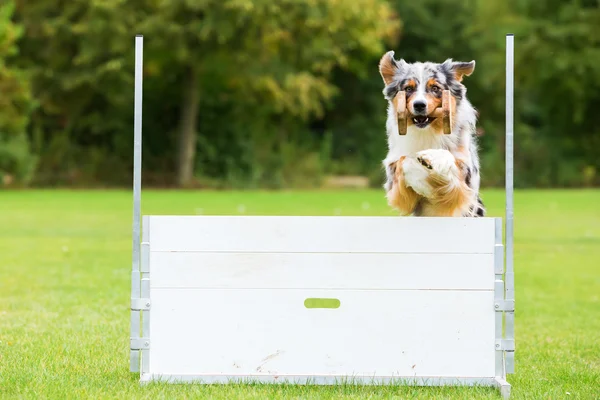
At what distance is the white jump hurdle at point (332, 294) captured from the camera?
439cm

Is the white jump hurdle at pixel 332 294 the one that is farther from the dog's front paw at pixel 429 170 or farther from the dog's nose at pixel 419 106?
the dog's nose at pixel 419 106

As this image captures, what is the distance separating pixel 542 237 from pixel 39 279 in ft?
25.8

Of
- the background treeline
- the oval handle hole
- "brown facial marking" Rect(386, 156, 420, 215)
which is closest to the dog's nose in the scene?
"brown facial marking" Rect(386, 156, 420, 215)

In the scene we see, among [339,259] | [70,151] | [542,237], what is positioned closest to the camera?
[339,259]

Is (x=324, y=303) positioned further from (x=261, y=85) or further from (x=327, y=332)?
(x=261, y=85)

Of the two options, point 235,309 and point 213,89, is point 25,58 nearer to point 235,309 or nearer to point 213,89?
point 213,89

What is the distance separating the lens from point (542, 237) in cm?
1407

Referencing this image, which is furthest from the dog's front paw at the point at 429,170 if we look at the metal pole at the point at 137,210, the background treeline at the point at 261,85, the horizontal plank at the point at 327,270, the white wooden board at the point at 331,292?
the background treeline at the point at 261,85

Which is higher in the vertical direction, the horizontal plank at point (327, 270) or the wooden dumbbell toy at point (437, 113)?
the wooden dumbbell toy at point (437, 113)

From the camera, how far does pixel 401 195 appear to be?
4.57 meters

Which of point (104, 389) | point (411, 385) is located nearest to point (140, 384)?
point (104, 389)

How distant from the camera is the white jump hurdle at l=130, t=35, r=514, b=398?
14.4 feet

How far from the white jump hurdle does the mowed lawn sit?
0.38 feet

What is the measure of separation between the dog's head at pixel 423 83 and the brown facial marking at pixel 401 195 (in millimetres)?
252
